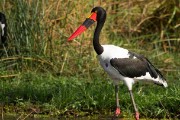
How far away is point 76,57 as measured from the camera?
31.4ft

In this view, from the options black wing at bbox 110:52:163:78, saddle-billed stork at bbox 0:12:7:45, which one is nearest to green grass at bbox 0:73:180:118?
black wing at bbox 110:52:163:78

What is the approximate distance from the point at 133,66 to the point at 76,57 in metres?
2.45

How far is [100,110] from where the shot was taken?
7.47 meters

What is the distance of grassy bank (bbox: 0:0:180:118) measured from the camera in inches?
295

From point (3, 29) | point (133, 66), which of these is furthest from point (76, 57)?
point (133, 66)

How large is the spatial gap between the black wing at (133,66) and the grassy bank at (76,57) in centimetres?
39

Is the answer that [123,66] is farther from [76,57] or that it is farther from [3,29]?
[3,29]

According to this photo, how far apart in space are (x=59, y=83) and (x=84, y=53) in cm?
135

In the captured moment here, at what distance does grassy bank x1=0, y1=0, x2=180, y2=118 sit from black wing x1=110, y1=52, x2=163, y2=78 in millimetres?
392

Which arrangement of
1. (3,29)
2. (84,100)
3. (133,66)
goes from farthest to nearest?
(3,29), (84,100), (133,66)

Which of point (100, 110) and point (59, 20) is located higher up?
point (59, 20)

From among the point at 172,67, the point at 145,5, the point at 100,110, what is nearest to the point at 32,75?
the point at 100,110

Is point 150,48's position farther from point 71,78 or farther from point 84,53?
point 71,78

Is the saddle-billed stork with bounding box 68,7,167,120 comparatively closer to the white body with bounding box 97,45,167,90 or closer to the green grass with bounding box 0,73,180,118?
the white body with bounding box 97,45,167,90
